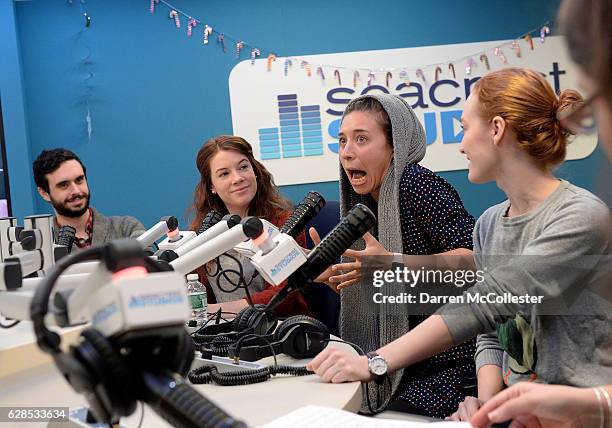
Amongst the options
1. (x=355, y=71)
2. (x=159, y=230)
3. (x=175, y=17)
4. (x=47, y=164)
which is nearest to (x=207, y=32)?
(x=175, y=17)

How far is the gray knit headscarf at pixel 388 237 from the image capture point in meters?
2.34

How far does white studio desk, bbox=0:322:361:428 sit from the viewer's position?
4.29 feet

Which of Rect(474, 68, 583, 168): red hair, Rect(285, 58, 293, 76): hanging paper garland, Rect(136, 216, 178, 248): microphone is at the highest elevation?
Rect(285, 58, 293, 76): hanging paper garland

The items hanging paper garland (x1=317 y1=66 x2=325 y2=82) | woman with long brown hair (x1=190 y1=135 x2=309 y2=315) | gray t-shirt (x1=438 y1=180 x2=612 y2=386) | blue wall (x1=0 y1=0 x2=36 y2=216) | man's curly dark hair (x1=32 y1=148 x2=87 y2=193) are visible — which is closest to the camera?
gray t-shirt (x1=438 y1=180 x2=612 y2=386)

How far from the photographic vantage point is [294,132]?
4.59 m

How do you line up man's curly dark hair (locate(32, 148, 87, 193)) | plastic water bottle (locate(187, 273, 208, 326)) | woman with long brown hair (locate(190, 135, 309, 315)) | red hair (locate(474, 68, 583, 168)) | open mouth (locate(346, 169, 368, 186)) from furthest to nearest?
man's curly dark hair (locate(32, 148, 87, 193)) → woman with long brown hair (locate(190, 135, 309, 315)) → open mouth (locate(346, 169, 368, 186)) → plastic water bottle (locate(187, 273, 208, 326)) → red hair (locate(474, 68, 583, 168))

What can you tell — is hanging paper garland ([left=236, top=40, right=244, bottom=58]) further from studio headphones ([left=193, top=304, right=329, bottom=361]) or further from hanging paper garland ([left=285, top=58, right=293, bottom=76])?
studio headphones ([left=193, top=304, right=329, bottom=361])

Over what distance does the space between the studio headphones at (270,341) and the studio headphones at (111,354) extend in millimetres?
1046

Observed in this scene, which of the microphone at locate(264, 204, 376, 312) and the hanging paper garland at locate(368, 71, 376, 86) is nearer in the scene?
the microphone at locate(264, 204, 376, 312)

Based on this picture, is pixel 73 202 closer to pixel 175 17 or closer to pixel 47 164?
pixel 47 164

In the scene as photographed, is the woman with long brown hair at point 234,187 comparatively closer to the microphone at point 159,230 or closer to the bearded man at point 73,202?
the bearded man at point 73,202

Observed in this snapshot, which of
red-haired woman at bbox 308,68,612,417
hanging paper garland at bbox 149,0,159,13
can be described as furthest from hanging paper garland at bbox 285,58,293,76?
red-haired woman at bbox 308,68,612,417

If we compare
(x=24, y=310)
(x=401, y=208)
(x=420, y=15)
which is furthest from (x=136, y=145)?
(x=24, y=310)

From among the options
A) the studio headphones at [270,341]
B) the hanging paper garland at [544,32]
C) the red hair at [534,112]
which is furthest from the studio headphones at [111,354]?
the hanging paper garland at [544,32]
